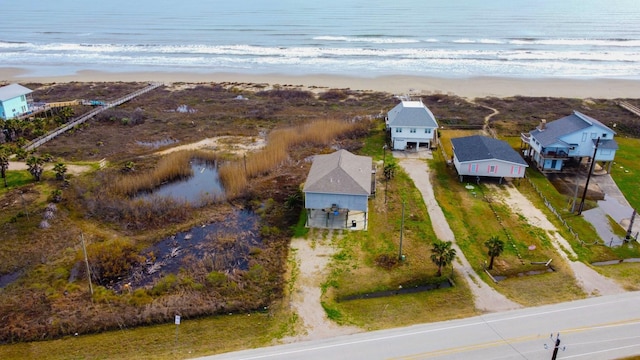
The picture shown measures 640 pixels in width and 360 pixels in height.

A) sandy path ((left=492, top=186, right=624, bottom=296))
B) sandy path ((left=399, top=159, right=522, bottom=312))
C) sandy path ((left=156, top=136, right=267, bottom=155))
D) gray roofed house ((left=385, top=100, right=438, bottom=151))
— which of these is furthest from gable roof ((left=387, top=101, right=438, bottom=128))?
sandy path ((left=156, top=136, right=267, bottom=155))

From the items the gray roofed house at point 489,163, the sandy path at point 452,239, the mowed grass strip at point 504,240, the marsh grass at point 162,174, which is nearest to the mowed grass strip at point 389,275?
the sandy path at point 452,239

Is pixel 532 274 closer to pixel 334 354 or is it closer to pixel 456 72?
pixel 334 354

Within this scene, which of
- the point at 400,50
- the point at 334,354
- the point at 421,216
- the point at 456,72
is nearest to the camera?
the point at 334,354

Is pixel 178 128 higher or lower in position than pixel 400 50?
lower

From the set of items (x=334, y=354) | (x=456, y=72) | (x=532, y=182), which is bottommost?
(x=334, y=354)

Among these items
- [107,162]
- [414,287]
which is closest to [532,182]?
[414,287]

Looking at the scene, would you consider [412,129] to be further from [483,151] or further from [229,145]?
[229,145]

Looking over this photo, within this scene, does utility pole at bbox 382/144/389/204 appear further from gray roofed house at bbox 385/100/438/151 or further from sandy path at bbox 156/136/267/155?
sandy path at bbox 156/136/267/155
